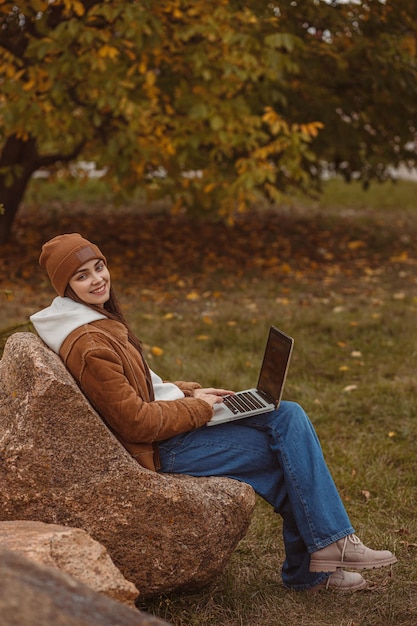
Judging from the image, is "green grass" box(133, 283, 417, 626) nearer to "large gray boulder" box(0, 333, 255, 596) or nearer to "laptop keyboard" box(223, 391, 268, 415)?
"large gray boulder" box(0, 333, 255, 596)

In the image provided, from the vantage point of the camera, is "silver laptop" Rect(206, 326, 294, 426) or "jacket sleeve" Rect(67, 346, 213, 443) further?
"silver laptop" Rect(206, 326, 294, 426)

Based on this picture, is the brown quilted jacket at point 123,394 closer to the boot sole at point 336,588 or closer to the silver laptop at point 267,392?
the silver laptop at point 267,392

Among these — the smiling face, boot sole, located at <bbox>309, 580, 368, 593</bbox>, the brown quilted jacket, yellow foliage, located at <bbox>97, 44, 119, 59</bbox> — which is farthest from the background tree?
boot sole, located at <bbox>309, 580, 368, 593</bbox>

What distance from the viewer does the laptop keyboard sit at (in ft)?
11.0

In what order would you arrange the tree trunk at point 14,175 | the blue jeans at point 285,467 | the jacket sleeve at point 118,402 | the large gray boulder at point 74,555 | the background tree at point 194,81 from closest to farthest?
the large gray boulder at point 74,555 → the jacket sleeve at point 118,402 → the blue jeans at point 285,467 → the background tree at point 194,81 → the tree trunk at point 14,175

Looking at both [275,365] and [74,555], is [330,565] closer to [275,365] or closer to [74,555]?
[275,365]

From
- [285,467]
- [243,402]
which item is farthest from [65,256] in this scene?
[285,467]

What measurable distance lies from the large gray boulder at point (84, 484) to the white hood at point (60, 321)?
0.06 meters

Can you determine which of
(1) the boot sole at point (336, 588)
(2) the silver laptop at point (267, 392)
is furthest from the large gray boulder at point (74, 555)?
(1) the boot sole at point (336, 588)

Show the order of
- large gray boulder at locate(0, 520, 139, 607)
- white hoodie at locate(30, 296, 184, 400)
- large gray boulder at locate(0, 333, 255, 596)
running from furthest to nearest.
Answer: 1. white hoodie at locate(30, 296, 184, 400)
2. large gray boulder at locate(0, 333, 255, 596)
3. large gray boulder at locate(0, 520, 139, 607)

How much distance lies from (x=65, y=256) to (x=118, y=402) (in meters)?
0.58

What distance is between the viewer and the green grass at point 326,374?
328 cm

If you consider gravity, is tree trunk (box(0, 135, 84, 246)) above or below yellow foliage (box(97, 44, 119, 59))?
below

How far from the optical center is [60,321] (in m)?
3.12
